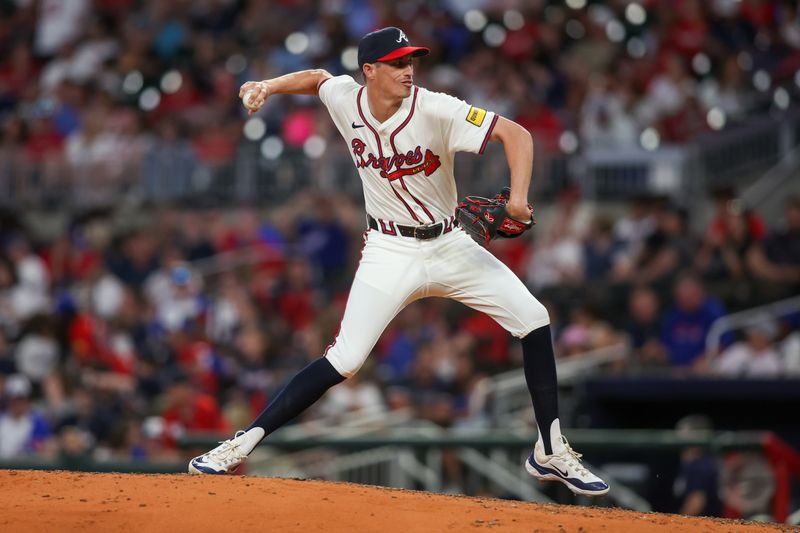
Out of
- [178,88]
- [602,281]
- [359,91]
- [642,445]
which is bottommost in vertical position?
[642,445]

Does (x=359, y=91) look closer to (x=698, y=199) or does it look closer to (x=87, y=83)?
(x=698, y=199)

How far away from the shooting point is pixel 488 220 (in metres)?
5.50

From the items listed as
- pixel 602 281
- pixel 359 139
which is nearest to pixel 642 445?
pixel 602 281

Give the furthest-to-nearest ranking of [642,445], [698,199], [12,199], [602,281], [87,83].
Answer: [87,83], [12,199], [698,199], [602,281], [642,445]

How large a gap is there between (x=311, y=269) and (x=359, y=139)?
24.4 feet

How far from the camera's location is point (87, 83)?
1702 cm

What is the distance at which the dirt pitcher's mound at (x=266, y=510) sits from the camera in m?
5.10

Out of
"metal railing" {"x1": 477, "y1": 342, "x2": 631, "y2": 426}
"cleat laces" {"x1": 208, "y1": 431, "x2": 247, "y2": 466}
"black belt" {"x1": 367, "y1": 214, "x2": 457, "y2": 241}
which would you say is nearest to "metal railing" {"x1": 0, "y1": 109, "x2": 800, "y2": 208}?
"metal railing" {"x1": 477, "y1": 342, "x2": 631, "y2": 426}

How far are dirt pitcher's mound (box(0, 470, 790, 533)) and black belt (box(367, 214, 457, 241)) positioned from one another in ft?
3.76

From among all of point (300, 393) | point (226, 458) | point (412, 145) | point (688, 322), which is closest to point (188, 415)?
point (688, 322)

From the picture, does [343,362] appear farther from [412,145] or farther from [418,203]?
[412,145]

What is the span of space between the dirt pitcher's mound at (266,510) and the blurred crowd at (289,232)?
175 inches

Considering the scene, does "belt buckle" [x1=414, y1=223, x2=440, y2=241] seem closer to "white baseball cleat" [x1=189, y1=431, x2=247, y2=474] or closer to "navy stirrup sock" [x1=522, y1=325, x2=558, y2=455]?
"navy stirrup sock" [x1=522, y1=325, x2=558, y2=455]

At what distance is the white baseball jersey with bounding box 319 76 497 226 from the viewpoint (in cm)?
564
